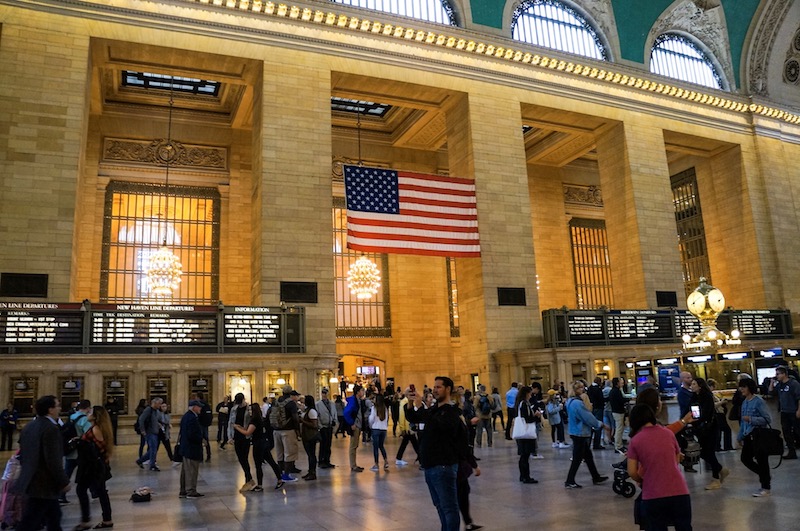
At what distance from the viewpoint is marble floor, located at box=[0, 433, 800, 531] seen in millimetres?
5680

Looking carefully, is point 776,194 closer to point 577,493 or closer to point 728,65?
point 728,65

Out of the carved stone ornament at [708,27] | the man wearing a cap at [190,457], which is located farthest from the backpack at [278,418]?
the carved stone ornament at [708,27]

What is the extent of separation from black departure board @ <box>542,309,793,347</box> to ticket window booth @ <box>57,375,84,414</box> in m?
11.5

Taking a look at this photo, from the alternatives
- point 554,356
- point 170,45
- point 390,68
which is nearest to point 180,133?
point 170,45

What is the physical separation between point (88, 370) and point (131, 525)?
737cm

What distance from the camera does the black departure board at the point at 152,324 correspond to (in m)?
13.0

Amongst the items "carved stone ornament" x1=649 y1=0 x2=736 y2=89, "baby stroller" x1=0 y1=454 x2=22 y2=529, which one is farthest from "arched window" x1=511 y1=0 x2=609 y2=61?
"baby stroller" x1=0 y1=454 x2=22 y2=529

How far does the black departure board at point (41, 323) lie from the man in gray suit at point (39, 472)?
883 centimetres

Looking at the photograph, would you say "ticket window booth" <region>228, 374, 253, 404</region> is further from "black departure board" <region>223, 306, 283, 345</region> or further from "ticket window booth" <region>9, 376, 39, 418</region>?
"ticket window booth" <region>9, 376, 39, 418</region>

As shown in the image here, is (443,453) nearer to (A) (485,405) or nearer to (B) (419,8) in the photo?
(A) (485,405)

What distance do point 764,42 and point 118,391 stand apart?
25.8m

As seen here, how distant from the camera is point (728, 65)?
2438cm

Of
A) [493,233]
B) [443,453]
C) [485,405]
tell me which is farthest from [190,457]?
[493,233]

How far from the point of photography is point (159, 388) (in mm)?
13125
